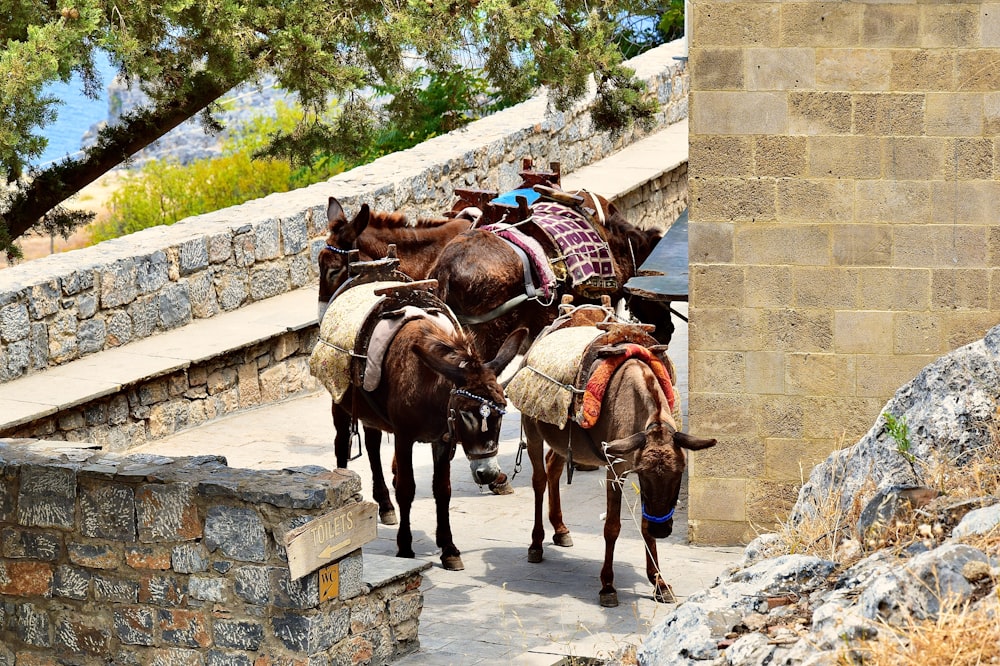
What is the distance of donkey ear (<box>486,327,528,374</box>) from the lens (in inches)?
340

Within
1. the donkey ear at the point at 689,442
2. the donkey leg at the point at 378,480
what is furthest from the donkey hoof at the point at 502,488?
the donkey ear at the point at 689,442

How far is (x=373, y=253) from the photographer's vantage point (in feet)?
33.9

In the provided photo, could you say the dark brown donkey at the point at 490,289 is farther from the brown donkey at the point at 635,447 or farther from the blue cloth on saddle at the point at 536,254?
the brown donkey at the point at 635,447

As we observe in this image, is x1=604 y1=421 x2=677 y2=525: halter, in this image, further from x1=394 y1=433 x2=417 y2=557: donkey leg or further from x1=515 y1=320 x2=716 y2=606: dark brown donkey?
x1=394 y1=433 x2=417 y2=557: donkey leg

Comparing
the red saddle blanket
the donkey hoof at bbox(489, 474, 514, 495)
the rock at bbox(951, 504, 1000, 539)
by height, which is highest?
the red saddle blanket

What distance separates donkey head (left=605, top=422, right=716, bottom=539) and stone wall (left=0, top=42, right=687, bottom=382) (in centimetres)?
504

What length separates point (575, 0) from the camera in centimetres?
752

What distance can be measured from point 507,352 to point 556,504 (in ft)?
3.85

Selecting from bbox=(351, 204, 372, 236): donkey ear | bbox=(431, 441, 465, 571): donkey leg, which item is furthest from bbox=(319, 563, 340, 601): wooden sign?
bbox=(351, 204, 372, 236): donkey ear

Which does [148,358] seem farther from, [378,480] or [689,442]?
[689,442]

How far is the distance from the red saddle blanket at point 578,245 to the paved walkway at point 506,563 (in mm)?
1475

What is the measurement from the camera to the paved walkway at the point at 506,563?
7797mm

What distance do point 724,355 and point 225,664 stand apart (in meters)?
3.89

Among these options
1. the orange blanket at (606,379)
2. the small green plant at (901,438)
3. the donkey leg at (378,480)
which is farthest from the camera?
the donkey leg at (378,480)
